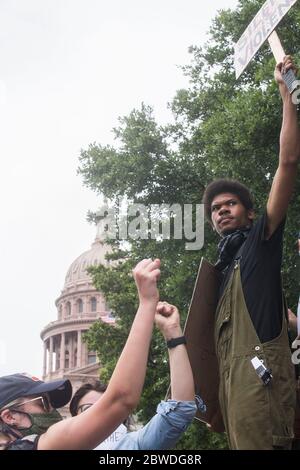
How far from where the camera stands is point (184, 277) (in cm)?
1095

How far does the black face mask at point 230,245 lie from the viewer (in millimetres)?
2805

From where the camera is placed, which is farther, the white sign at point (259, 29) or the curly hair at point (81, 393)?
the curly hair at point (81, 393)

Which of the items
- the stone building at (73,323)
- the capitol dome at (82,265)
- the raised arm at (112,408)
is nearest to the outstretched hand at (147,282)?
the raised arm at (112,408)

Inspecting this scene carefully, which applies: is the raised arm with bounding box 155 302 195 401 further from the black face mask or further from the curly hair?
the curly hair

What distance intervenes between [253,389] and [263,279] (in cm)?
47

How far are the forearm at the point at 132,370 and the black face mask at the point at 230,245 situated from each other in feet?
3.31

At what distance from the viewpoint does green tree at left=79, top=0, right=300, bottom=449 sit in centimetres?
988

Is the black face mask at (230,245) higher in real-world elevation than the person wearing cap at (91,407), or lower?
higher

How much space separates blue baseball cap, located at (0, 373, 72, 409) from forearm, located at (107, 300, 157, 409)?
0.56 m

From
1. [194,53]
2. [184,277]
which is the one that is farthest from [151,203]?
[194,53]

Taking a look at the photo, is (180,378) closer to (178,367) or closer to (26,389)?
(178,367)

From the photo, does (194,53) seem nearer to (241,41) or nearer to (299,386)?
(241,41)

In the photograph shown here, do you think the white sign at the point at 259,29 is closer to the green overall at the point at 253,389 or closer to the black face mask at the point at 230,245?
the black face mask at the point at 230,245

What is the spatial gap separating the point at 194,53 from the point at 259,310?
41.6 ft
